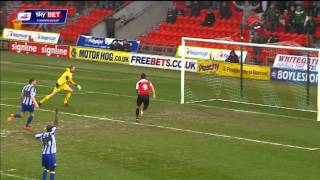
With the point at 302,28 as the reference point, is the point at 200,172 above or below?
below

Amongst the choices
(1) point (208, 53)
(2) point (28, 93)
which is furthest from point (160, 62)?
(2) point (28, 93)

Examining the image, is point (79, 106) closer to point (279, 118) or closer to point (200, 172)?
point (279, 118)

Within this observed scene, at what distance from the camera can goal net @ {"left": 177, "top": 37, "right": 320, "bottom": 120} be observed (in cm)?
3447

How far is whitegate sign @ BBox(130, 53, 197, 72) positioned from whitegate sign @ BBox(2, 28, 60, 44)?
373 inches

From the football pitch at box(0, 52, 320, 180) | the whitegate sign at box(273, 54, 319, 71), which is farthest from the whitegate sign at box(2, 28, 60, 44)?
Answer: the whitegate sign at box(273, 54, 319, 71)

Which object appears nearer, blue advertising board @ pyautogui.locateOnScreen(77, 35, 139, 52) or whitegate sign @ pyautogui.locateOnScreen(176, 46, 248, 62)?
whitegate sign @ pyautogui.locateOnScreen(176, 46, 248, 62)

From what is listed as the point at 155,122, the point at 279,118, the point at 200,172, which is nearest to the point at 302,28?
the point at 279,118

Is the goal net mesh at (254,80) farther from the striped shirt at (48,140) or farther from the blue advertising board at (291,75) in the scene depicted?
the striped shirt at (48,140)

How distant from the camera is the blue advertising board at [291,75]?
39.0 metres

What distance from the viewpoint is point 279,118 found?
96.7 feet

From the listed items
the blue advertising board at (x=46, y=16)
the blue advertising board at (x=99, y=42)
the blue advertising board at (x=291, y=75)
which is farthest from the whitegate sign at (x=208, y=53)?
the blue advertising board at (x=46, y=16)

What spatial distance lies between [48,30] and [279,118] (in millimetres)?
34356

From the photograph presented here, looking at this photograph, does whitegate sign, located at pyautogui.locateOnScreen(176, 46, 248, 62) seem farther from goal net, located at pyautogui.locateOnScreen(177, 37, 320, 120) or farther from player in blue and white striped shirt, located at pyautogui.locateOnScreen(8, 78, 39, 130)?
player in blue and white striped shirt, located at pyautogui.locateOnScreen(8, 78, 39, 130)

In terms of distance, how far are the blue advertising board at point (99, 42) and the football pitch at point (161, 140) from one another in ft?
42.4
